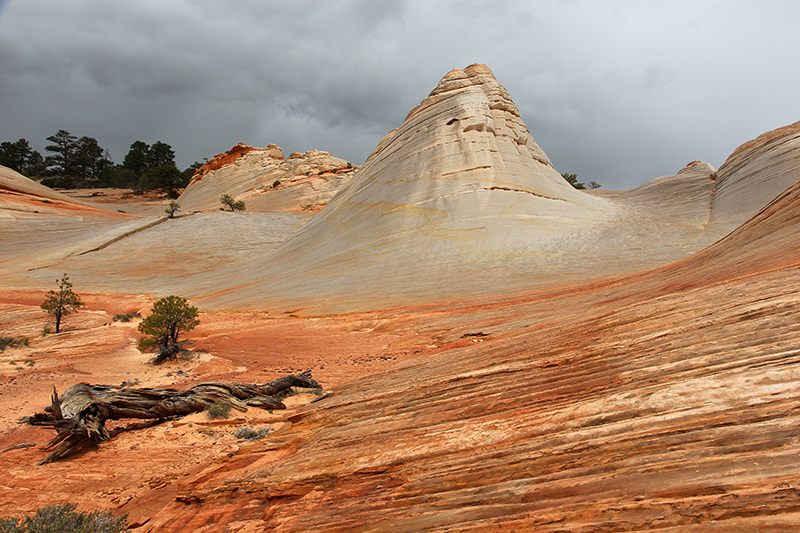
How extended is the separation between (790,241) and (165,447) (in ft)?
30.4

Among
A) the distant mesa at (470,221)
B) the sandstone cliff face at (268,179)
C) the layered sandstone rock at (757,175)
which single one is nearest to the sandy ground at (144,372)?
the distant mesa at (470,221)

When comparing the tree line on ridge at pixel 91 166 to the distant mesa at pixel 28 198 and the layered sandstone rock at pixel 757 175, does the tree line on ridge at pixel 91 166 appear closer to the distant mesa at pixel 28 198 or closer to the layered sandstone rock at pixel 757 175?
the distant mesa at pixel 28 198

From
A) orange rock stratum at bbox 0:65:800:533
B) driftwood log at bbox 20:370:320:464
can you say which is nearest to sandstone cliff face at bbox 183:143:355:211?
orange rock stratum at bbox 0:65:800:533

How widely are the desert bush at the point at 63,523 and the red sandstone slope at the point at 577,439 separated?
477 millimetres

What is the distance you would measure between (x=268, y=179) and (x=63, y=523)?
59.8 metres

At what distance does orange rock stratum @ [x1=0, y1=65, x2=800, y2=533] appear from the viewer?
2494 mm

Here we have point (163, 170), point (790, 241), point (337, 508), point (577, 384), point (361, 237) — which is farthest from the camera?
point (163, 170)

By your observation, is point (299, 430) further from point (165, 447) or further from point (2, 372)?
point (2, 372)

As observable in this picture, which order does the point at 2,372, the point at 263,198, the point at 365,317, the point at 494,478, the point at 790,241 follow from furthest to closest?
the point at 263,198 < the point at 365,317 < the point at 2,372 < the point at 790,241 < the point at 494,478

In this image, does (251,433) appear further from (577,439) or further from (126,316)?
(126,316)

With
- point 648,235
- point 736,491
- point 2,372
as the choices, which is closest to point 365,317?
point 2,372

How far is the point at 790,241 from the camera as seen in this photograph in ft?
17.9

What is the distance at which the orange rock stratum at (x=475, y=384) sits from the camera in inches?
98.2

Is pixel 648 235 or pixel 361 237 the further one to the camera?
pixel 361 237
